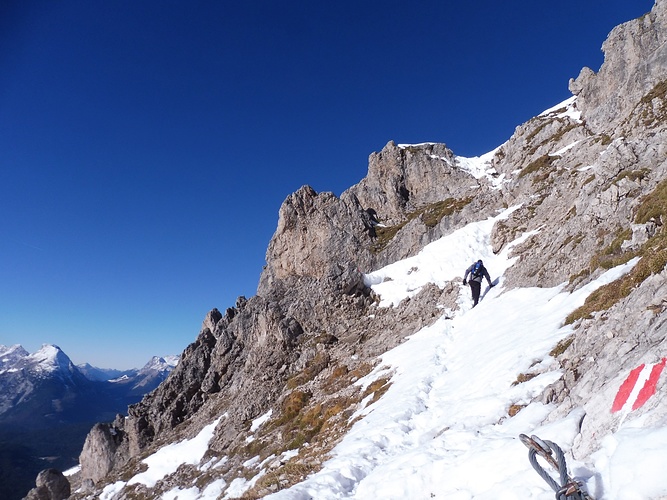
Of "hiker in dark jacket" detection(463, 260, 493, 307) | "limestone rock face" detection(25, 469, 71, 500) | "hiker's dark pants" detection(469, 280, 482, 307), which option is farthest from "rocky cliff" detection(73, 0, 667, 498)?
"limestone rock face" detection(25, 469, 71, 500)

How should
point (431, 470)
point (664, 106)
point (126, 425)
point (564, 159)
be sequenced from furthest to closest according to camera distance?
point (126, 425), point (564, 159), point (664, 106), point (431, 470)

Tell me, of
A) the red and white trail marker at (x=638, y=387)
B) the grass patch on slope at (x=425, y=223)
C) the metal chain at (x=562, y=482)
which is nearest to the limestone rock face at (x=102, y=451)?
the grass patch on slope at (x=425, y=223)

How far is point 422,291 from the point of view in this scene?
3909cm

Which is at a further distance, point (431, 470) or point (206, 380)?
point (206, 380)

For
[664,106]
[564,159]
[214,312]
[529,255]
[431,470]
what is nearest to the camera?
[431,470]

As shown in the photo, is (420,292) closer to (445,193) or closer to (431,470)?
(431,470)

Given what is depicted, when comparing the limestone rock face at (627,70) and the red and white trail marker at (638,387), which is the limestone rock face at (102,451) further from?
the limestone rock face at (627,70)

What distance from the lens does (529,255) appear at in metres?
29.3

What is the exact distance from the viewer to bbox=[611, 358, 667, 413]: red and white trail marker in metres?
6.38

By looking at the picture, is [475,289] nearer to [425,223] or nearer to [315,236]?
[425,223]

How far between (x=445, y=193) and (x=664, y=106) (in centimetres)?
4733

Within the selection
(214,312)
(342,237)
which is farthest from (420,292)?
(214,312)

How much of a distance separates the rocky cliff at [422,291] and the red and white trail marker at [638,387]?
42 centimetres

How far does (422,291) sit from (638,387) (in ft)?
107
